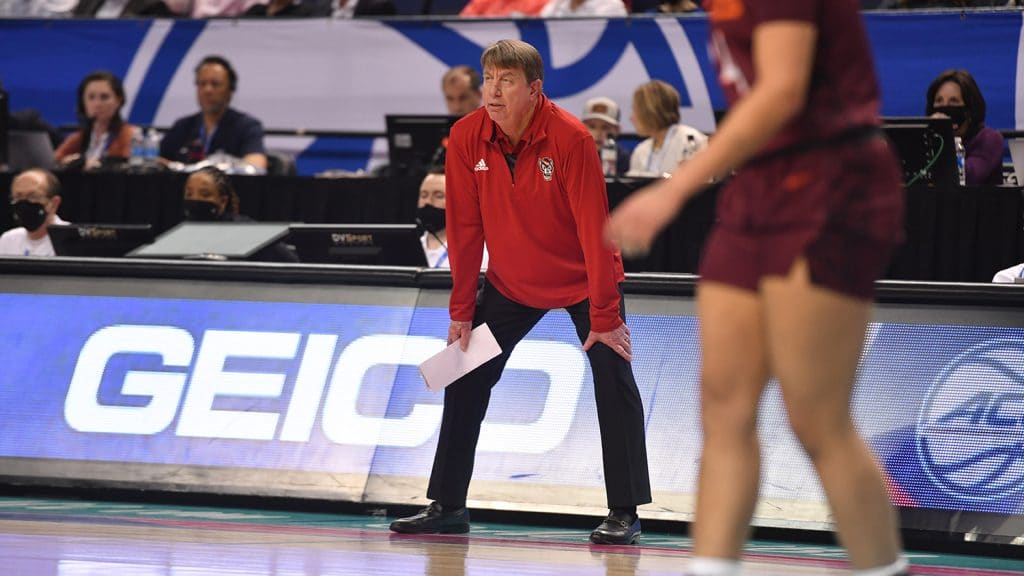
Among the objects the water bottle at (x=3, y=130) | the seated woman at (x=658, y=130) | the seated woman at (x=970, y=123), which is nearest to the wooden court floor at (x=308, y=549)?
the seated woman at (x=970, y=123)

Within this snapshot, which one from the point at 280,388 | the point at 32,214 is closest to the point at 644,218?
the point at 280,388

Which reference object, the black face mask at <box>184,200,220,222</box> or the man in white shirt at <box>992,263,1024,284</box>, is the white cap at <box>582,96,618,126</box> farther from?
the man in white shirt at <box>992,263,1024,284</box>

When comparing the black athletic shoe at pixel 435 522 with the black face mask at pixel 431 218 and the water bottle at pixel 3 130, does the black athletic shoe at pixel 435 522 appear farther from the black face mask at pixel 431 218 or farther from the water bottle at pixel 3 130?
the water bottle at pixel 3 130

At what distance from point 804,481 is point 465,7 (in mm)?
6978

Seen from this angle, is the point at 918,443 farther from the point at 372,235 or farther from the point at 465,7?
the point at 465,7

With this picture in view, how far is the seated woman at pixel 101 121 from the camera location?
10102 mm

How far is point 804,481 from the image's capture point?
524 cm

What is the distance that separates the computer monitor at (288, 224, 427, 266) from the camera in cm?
692

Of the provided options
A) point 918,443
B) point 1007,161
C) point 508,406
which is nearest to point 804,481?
point 918,443

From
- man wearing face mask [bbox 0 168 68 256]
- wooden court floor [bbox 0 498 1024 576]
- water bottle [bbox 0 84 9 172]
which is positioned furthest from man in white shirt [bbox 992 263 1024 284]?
water bottle [bbox 0 84 9 172]

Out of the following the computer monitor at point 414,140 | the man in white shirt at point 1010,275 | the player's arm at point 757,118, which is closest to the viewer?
the player's arm at point 757,118

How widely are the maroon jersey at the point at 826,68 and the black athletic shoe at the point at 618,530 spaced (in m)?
2.55

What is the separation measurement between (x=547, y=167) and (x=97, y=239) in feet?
11.3

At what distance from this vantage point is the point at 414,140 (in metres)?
8.99
